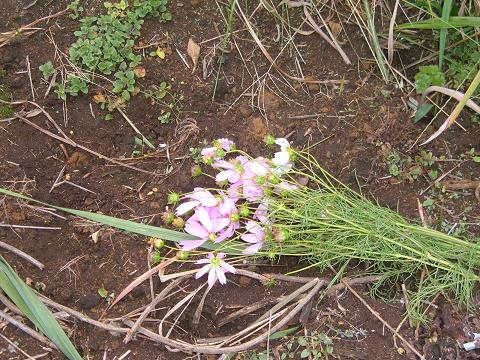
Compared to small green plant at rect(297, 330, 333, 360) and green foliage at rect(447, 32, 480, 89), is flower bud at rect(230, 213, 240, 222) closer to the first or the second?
small green plant at rect(297, 330, 333, 360)

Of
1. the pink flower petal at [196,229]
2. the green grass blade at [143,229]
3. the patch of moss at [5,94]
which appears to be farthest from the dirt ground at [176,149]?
the pink flower petal at [196,229]

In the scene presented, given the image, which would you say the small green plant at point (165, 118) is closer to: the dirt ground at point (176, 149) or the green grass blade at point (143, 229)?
the dirt ground at point (176, 149)

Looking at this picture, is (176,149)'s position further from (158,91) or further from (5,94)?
(5,94)

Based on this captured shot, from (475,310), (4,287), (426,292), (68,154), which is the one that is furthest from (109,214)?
(475,310)

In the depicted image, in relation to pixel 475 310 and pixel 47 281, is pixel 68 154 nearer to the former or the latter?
pixel 47 281

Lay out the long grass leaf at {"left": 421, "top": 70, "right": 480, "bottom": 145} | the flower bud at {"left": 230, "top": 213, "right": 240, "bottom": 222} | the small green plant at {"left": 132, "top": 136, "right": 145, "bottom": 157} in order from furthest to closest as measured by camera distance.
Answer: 1. the small green plant at {"left": 132, "top": 136, "right": 145, "bottom": 157}
2. the long grass leaf at {"left": 421, "top": 70, "right": 480, "bottom": 145}
3. the flower bud at {"left": 230, "top": 213, "right": 240, "bottom": 222}

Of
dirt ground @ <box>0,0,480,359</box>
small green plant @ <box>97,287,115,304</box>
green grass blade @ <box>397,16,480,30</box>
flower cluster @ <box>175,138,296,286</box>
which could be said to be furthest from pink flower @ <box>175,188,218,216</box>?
green grass blade @ <box>397,16,480,30</box>
